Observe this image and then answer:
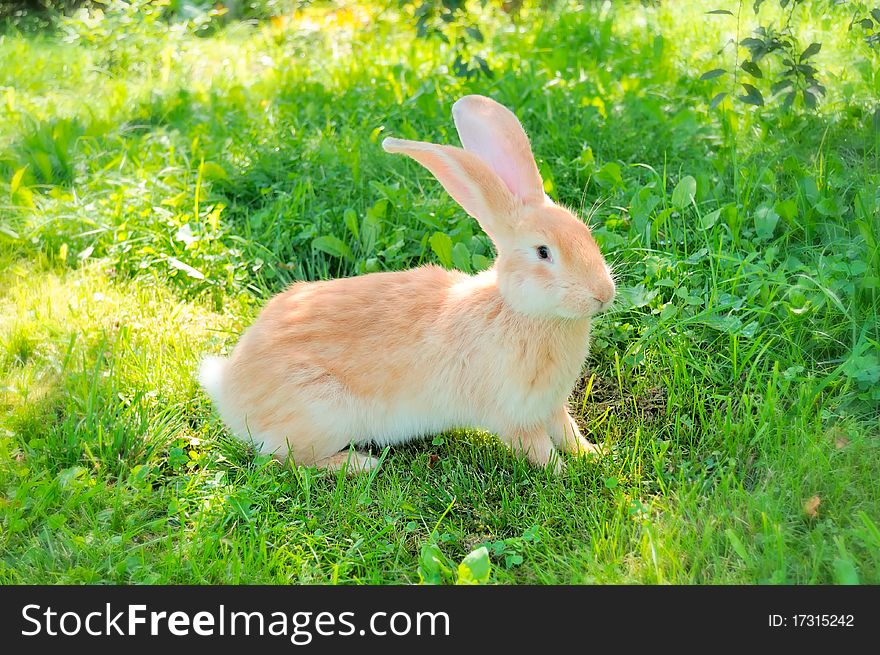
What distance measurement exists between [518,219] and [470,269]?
0.89 m

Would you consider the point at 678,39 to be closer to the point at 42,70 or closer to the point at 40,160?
the point at 40,160

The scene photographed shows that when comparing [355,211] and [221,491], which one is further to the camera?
[355,211]

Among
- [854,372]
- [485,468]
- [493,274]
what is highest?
[493,274]

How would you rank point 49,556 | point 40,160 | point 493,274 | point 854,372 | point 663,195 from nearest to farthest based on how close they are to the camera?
point 49,556, point 854,372, point 493,274, point 663,195, point 40,160

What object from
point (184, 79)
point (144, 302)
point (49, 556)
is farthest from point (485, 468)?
point (184, 79)

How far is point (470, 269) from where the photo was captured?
3.98m

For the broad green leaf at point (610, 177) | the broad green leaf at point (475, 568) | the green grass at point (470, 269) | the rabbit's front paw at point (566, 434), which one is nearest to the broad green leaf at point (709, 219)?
the green grass at point (470, 269)

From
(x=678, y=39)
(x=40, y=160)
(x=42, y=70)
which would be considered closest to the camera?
(x=40, y=160)

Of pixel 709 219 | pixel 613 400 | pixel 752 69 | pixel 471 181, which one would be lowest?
pixel 613 400

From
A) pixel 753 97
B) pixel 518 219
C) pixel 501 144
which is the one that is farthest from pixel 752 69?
pixel 518 219

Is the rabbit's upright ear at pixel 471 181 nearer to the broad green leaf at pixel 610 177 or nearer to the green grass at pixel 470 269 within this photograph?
the green grass at pixel 470 269

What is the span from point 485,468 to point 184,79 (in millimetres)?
4243

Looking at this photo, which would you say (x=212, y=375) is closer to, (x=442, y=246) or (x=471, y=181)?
(x=442, y=246)

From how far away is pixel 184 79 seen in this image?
6.38m
